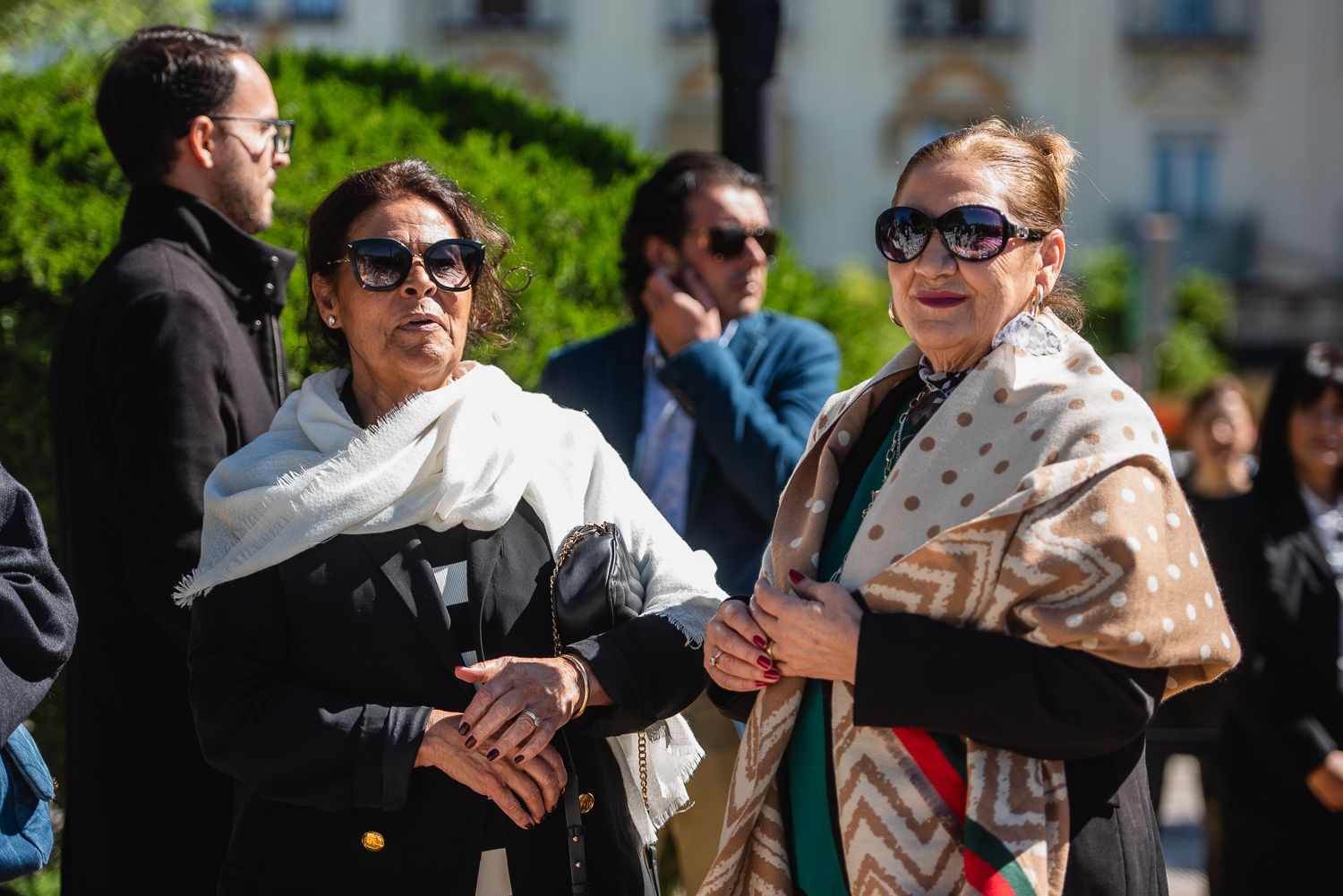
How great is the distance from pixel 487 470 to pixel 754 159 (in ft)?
7.33

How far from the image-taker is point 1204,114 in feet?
97.1

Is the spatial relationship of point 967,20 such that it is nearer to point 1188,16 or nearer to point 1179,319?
point 1188,16

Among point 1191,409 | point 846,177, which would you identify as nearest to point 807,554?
point 1191,409

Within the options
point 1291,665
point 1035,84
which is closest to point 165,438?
point 1291,665

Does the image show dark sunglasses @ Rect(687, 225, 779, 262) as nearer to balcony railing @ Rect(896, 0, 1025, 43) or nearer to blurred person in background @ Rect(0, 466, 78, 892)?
blurred person in background @ Rect(0, 466, 78, 892)

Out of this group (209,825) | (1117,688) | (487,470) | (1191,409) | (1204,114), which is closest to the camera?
(1117,688)

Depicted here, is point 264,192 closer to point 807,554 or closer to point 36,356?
point 36,356

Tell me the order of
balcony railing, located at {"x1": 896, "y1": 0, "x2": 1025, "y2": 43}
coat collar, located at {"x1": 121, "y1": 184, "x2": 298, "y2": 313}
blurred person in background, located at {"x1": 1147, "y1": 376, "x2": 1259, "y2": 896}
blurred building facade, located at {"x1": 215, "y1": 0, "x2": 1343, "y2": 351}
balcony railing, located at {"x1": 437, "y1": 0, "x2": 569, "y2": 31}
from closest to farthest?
1. coat collar, located at {"x1": 121, "y1": 184, "x2": 298, "y2": 313}
2. blurred person in background, located at {"x1": 1147, "y1": 376, "x2": 1259, "y2": 896}
3. blurred building facade, located at {"x1": 215, "y1": 0, "x2": 1343, "y2": 351}
4. balcony railing, located at {"x1": 896, "y1": 0, "x2": 1025, "y2": 43}
5. balcony railing, located at {"x1": 437, "y1": 0, "x2": 569, "y2": 31}

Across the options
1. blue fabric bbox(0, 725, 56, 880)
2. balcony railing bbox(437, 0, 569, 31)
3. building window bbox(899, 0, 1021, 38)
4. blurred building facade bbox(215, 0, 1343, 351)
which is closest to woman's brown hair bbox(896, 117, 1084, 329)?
blue fabric bbox(0, 725, 56, 880)

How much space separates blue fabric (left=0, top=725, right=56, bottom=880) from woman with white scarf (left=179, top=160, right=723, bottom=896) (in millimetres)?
357

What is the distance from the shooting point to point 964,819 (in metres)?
2.20

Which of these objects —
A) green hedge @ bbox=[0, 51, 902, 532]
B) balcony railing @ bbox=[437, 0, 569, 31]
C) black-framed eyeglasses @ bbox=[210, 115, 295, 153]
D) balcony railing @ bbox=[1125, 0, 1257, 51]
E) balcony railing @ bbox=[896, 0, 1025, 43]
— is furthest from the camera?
balcony railing @ bbox=[437, 0, 569, 31]

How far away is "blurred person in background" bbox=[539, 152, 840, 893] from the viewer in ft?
11.6

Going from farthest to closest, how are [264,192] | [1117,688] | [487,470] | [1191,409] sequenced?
[1191,409] < [264,192] < [487,470] < [1117,688]
